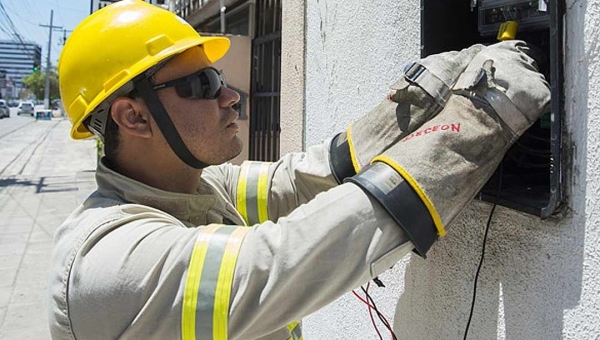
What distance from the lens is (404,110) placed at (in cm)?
132

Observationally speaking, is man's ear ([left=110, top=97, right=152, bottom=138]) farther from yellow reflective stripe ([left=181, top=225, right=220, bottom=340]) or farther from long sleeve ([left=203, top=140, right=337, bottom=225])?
yellow reflective stripe ([left=181, top=225, right=220, bottom=340])

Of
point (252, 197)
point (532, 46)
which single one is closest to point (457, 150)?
point (532, 46)

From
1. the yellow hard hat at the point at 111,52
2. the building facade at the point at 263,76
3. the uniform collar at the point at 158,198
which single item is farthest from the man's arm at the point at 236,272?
the building facade at the point at 263,76

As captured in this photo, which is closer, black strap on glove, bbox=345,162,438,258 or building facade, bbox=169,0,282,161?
black strap on glove, bbox=345,162,438,258

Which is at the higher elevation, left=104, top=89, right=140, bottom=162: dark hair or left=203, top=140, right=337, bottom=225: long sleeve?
left=104, top=89, right=140, bottom=162: dark hair

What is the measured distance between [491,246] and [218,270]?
726 millimetres

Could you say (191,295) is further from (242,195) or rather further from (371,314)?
(371,314)

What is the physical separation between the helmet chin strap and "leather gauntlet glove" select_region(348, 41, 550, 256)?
0.61 m

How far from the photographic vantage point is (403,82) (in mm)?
1254

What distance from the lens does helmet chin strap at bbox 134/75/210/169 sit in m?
1.47

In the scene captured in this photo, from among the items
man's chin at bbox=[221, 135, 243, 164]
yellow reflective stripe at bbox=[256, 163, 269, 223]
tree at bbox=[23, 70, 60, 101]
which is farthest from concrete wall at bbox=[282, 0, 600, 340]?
tree at bbox=[23, 70, 60, 101]

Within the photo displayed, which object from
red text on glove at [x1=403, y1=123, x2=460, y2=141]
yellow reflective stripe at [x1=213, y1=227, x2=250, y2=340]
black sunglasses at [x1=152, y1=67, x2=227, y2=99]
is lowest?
yellow reflective stripe at [x1=213, y1=227, x2=250, y2=340]

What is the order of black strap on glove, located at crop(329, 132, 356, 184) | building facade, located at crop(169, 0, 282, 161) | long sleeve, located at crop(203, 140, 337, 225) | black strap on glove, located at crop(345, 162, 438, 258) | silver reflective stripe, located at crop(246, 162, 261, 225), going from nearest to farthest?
black strap on glove, located at crop(345, 162, 438, 258) < black strap on glove, located at crop(329, 132, 356, 184) < long sleeve, located at crop(203, 140, 337, 225) < silver reflective stripe, located at crop(246, 162, 261, 225) < building facade, located at crop(169, 0, 282, 161)

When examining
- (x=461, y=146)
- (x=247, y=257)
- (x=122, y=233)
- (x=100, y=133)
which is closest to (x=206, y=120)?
(x=100, y=133)
